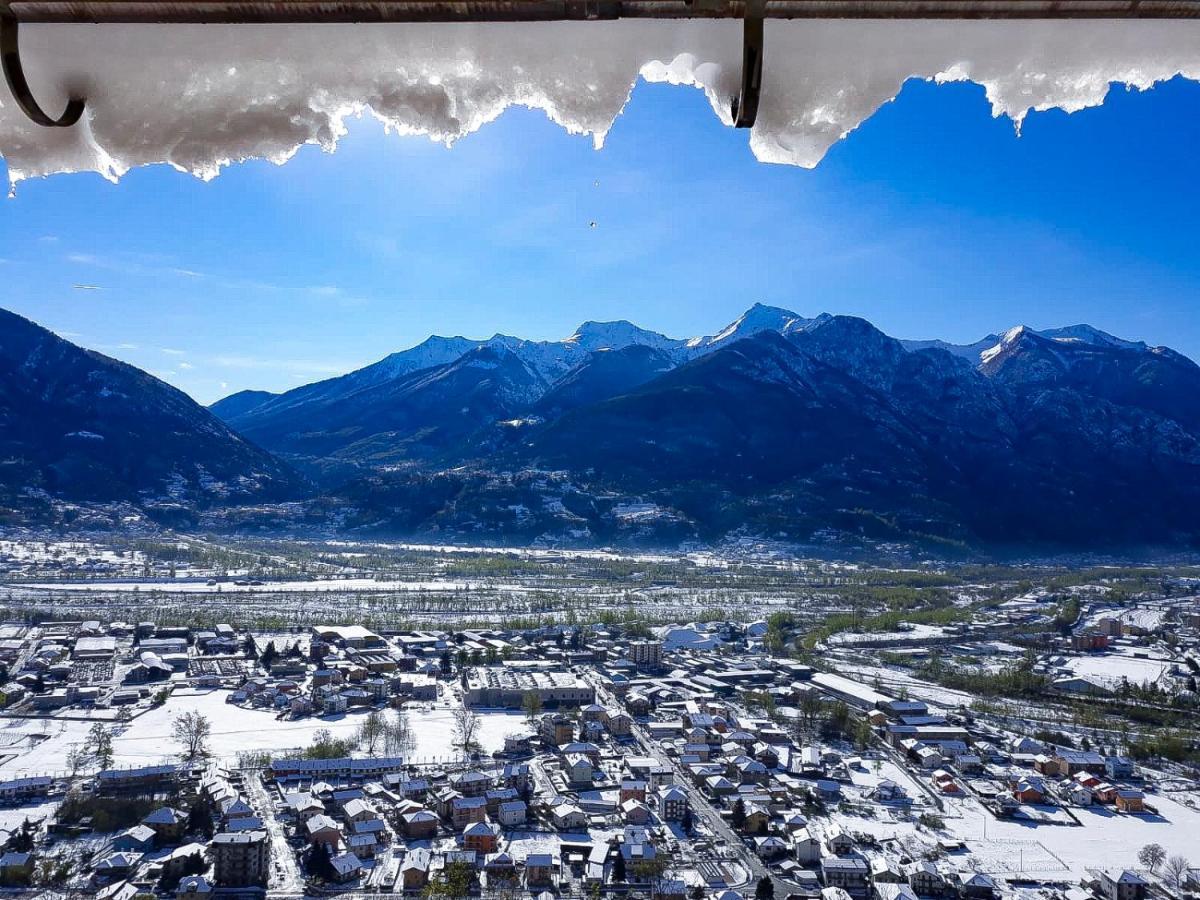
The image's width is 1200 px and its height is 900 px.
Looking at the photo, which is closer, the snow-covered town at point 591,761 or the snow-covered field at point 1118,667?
the snow-covered town at point 591,761

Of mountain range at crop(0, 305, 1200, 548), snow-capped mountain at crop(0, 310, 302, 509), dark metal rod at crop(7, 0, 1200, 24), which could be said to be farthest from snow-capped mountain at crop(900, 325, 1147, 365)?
dark metal rod at crop(7, 0, 1200, 24)

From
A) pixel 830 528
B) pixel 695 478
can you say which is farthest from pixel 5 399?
pixel 830 528

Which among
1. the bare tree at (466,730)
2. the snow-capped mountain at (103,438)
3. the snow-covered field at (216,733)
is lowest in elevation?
Result: the snow-covered field at (216,733)

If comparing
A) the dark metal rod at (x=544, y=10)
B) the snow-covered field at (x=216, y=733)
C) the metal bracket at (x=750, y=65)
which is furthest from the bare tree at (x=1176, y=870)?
the metal bracket at (x=750, y=65)

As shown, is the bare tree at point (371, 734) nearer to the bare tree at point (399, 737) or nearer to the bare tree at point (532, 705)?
the bare tree at point (399, 737)

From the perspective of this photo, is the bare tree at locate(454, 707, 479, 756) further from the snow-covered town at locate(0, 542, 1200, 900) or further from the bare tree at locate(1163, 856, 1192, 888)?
the bare tree at locate(1163, 856, 1192, 888)

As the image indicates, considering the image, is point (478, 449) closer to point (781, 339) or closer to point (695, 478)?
point (695, 478)

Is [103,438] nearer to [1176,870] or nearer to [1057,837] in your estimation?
[1057,837]
